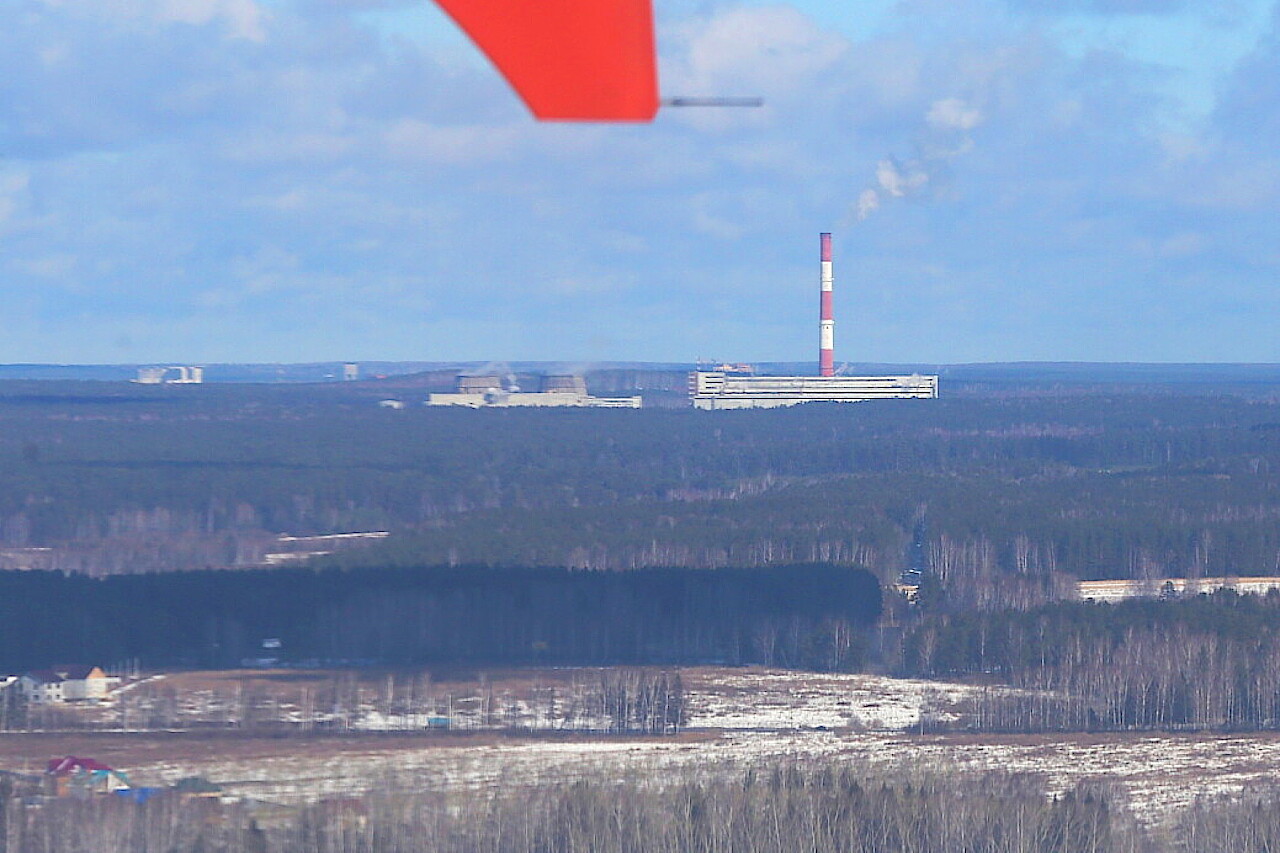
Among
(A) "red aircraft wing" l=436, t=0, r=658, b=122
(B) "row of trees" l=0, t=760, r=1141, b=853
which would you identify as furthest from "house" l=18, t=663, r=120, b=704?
(A) "red aircraft wing" l=436, t=0, r=658, b=122

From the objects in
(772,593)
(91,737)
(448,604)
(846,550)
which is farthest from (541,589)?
(846,550)

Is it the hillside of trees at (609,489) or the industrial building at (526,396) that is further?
the industrial building at (526,396)

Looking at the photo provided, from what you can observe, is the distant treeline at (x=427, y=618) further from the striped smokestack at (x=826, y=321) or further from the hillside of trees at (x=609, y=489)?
the striped smokestack at (x=826, y=321)

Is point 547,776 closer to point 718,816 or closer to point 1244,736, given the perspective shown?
point 718,816

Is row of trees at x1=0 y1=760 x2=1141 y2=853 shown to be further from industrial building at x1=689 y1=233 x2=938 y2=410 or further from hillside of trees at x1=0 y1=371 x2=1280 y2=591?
industrial building at x1=689 y1=233 x2=938 y2=410

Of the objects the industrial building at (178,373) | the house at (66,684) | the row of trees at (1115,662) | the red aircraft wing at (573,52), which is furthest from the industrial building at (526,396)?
the red aircraft wing at (573,52)

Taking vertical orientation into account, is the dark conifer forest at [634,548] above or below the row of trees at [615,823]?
above
